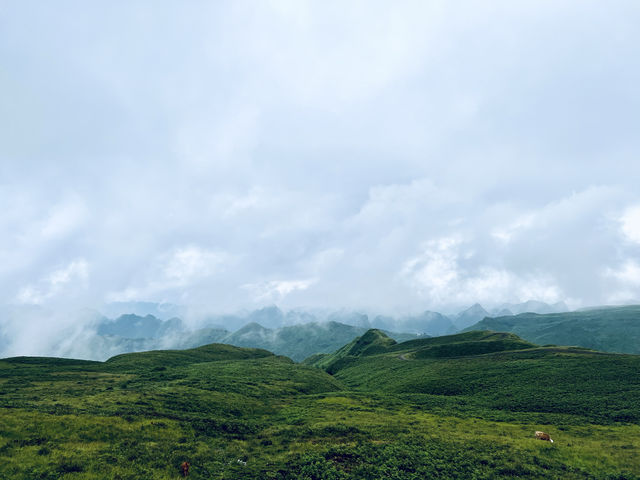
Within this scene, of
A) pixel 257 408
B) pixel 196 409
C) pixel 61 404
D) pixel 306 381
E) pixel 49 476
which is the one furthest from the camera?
pixel 306 381

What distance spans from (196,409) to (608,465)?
5555cm

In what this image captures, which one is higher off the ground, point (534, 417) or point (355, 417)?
point (355, 417)

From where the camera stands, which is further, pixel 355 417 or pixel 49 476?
pixel 355 417

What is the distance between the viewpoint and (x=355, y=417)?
5022 cm

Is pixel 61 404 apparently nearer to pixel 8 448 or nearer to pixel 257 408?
pixel 8 448

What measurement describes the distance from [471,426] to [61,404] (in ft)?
209

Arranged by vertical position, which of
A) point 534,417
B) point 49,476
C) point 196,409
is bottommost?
point 534,417

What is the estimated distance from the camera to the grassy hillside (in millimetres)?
29922

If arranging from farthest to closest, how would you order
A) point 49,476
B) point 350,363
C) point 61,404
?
1. point 350,363
2. point 61,404
3. point 49,476

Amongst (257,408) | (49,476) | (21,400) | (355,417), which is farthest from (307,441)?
(21,400)

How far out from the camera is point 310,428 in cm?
4275

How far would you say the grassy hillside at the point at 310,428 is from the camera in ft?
98.2

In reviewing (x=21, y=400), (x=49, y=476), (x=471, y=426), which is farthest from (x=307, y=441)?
(x=21, y=400)

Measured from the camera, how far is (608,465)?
1363 inches
